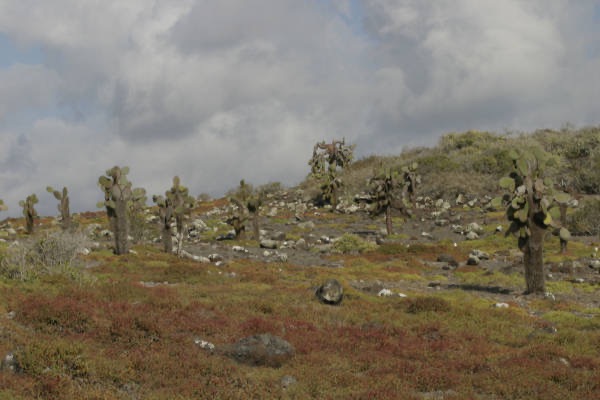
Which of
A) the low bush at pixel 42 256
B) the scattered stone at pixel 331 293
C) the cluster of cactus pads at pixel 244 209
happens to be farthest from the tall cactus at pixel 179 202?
the scattered stone at pixel 331 293

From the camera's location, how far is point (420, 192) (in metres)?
62.8

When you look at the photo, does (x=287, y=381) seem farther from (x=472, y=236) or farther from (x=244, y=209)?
(x=472, y=236)

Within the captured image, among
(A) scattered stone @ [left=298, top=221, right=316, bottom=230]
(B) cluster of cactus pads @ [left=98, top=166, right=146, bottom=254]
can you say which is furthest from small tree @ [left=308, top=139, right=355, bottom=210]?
(B) cluster of cactus pads @ [left=98, top=166, right=146, bottom=254]

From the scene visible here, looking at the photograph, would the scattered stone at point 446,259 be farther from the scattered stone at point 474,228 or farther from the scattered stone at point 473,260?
the scattered stone at point 474,228

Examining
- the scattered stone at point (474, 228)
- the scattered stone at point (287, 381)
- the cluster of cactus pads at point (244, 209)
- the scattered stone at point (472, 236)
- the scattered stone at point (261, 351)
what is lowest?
the scattered stone at point (287, 381)

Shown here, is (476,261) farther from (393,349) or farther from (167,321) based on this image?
(167,321)

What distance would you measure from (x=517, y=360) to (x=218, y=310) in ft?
27.3

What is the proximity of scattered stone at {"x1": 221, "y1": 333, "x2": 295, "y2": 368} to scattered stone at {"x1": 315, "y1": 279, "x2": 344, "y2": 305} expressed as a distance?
592cm

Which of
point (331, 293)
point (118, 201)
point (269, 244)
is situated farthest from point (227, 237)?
point (331, 293)

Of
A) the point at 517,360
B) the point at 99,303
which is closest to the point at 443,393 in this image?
the point at 517,360

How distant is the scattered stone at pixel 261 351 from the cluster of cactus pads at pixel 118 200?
63.6 feet

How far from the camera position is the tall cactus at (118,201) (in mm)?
30578

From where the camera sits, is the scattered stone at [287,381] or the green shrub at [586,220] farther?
the green shrub at [586,220]

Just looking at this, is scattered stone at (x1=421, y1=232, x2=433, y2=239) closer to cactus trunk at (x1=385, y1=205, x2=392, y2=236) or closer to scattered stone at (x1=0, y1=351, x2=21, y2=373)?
cactus trunk at (x1=385, y1=205, x2=392, y2=236)
